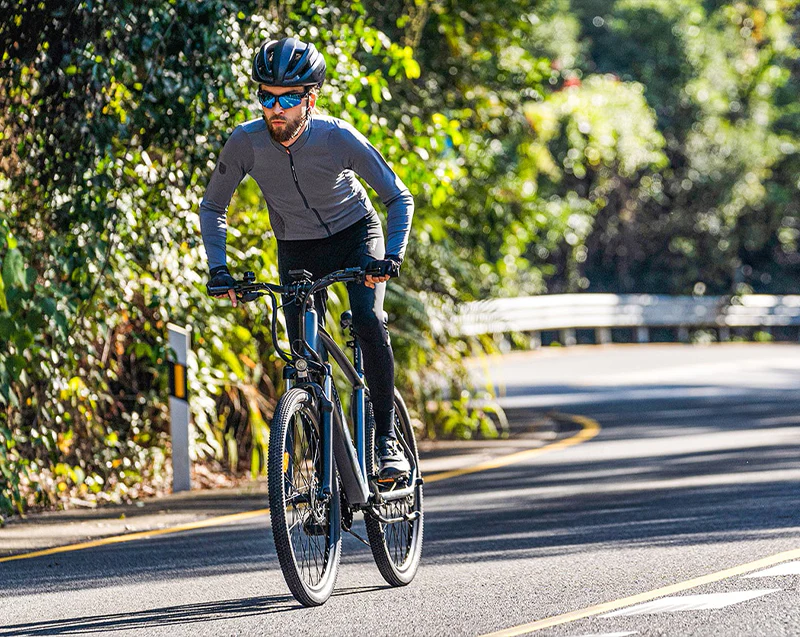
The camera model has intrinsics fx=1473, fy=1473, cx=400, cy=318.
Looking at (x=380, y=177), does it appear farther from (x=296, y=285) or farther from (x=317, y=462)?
(x=317, y=462)

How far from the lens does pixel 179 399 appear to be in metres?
10.1

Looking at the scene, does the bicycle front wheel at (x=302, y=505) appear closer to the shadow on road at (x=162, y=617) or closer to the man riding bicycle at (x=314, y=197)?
the shadow on road at (x=162, y=617)

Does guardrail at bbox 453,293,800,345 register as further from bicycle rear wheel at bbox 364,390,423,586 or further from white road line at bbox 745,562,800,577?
white road line at bbox 745,562,800,577

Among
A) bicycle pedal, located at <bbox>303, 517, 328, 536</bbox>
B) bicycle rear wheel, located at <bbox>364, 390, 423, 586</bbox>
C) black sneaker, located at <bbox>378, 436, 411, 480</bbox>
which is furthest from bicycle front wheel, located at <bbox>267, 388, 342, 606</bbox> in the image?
black sneaker, located at <bbox>378, 436, 411, 480</bbox>

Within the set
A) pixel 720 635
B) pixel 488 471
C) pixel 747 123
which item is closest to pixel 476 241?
pixel 488 471

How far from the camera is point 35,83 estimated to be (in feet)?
32.7

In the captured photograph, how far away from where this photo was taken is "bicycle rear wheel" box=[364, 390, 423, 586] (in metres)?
6.30

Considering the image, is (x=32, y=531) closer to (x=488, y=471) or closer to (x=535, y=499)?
(x=535, y=499)

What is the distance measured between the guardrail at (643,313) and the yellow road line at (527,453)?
425 inches

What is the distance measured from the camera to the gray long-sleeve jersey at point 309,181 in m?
6.02

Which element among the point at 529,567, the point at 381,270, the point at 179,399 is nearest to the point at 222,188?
the point at 381,270

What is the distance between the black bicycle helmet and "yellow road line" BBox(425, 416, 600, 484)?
16.9ft

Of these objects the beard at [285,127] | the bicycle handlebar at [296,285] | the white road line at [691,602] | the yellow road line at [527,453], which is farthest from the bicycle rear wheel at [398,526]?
the yellow road line at [527,453]

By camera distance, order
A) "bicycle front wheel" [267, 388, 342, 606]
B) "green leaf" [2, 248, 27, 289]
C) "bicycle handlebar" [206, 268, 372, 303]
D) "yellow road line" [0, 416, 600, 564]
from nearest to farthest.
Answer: "bicycle front wheel" [267, 388, 342, 606] → "bicycle handlebar" [206, 268, 372, 303] → "yellow road line" [0, 416, 600, 564] → "green leaf" [2, 248, 27, 289]
